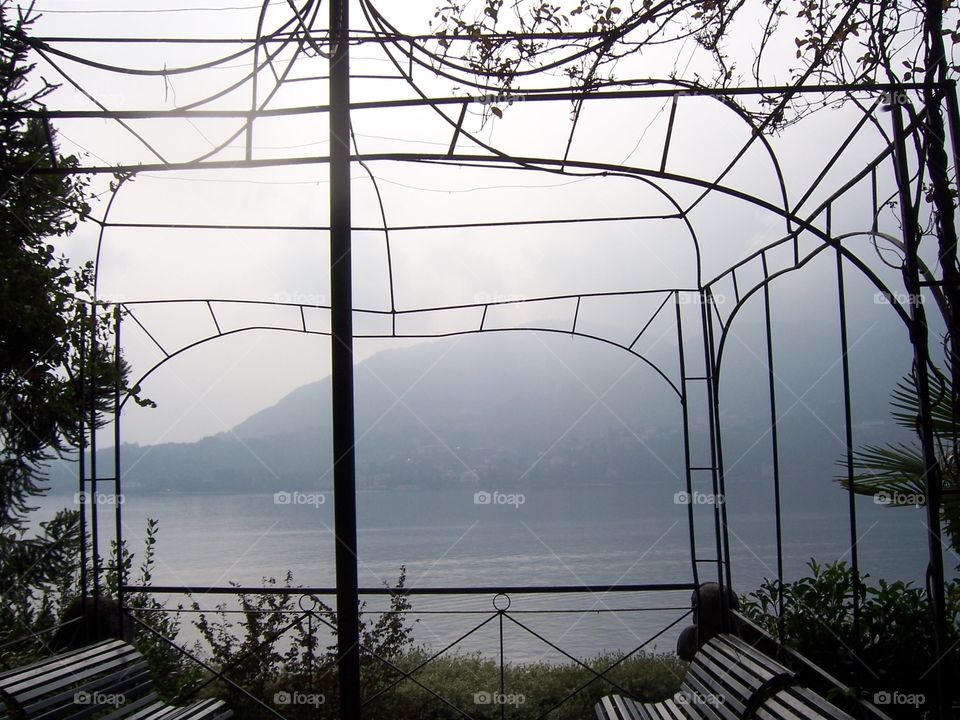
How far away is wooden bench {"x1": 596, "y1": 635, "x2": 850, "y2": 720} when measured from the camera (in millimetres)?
3668

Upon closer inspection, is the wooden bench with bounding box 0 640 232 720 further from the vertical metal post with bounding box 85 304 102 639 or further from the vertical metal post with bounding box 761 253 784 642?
the vertical metal post with bounding box 761 253 784 642

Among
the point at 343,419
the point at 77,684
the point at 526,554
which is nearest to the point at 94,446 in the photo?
the point at 77,684

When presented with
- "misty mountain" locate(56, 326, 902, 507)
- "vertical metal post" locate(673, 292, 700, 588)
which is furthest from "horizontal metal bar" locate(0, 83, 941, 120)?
"misty mountain" locate(56, 326, 902, 507)

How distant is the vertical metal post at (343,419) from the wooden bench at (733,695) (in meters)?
1.92

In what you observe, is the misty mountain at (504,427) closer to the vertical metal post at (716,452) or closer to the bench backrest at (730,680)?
the vertical metal post at (716,452)

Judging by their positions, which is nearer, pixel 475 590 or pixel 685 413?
pixel 475 590

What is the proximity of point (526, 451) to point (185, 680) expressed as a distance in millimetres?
44565

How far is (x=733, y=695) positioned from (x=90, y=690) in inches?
147

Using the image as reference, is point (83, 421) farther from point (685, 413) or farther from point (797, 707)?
point (797, 707)

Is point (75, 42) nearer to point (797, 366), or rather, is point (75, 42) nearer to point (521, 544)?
point (521, 544)

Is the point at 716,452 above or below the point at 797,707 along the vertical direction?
above

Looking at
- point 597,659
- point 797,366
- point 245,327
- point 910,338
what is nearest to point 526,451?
point 797,366

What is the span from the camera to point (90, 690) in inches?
189

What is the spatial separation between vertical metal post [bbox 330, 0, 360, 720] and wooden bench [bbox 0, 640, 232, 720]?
1918mm
